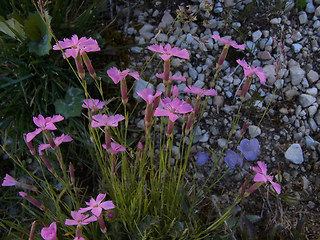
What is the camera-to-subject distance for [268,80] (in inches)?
75.9

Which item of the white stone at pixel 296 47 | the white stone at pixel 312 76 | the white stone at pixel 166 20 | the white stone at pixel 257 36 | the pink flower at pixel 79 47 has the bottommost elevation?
the white stone at pixel 312 76

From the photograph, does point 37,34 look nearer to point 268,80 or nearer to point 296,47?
point 268,80

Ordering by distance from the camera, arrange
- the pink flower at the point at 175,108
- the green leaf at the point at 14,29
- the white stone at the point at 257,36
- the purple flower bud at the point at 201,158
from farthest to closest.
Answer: the white stone at the point at 257,36 < the green leaf at the point at 14,29 < the purple flower bud at the point at 201,158 < the pink flower at the point at 175,108

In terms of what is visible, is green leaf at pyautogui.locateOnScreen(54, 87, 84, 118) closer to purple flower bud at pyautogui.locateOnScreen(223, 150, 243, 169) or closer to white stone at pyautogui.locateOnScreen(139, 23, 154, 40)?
white stone at pyautogui.locateOnScreen(139, 23, 154, 40)

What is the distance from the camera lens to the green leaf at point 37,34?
1740 mm

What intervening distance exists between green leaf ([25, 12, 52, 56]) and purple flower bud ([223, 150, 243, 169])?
0.98 metres

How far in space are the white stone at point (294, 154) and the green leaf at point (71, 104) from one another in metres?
1.02

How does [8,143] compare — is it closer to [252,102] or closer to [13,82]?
[13,82]

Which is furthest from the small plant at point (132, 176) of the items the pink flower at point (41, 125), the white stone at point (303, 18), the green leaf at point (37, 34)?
→ the white stone at point (303, 18)

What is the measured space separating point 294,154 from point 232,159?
0.41 metres

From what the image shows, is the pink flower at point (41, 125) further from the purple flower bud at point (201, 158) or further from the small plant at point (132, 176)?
the purple flower bud at point (201, 158)

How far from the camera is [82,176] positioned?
5.95 feet

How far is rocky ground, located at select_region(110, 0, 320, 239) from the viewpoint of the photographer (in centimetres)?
170

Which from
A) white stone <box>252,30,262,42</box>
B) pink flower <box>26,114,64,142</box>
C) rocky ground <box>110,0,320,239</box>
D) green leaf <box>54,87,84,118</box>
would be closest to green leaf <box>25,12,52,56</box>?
green leaf <box>54,87,84,118</box>
